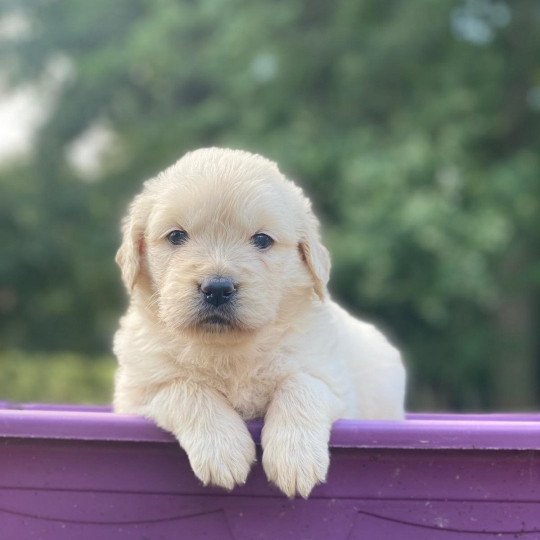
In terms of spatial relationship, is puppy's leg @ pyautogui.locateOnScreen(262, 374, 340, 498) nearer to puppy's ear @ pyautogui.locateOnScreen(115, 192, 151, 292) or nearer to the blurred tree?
puppy's ear @ pyautogui.locateOnScreen(115, 192, 151, 292)

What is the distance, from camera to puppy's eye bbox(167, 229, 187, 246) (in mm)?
3096

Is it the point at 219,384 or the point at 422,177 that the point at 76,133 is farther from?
the point at 219,384

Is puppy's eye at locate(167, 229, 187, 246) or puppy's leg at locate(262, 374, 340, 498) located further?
puppy's eye at locate(167, 229, 187, 246)

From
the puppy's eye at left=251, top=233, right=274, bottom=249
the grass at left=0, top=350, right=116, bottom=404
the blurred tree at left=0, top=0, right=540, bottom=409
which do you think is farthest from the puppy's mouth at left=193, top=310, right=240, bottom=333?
the grass at left=0, top=350, right=116, bottom=404

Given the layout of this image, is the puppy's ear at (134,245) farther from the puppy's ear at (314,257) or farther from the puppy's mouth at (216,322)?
the puppy's ear at (314,257)

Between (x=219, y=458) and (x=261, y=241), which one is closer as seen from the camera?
(x=219, y=458)

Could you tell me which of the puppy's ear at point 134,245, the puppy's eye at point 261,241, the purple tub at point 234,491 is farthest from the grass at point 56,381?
the purple tub at point 234,491

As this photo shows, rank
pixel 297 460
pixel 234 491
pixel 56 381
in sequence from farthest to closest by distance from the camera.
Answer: pixel 56 381 < pixel 234 491 < pixel 297 460

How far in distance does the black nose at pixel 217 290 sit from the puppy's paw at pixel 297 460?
17.3 inches

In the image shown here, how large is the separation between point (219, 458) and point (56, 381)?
9978 millimetres

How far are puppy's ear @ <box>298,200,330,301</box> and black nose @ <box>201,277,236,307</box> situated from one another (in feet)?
1.45

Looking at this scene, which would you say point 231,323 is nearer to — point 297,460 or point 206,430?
point 206,430

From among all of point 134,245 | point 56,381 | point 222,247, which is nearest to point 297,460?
point 222,247

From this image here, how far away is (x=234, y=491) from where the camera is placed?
270 centimetres
